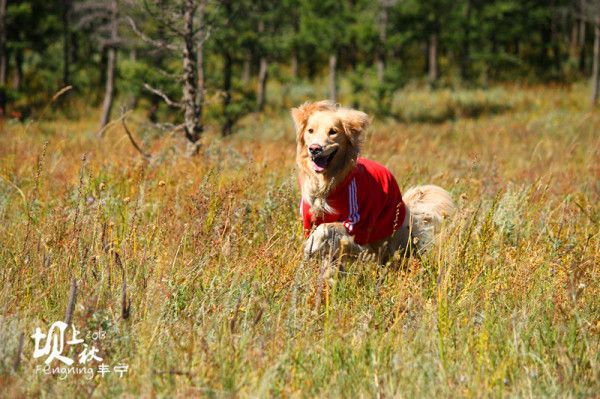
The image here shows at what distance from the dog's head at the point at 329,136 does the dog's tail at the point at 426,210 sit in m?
0.70

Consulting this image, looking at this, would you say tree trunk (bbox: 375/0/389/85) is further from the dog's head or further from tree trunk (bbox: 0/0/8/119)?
the dog's head

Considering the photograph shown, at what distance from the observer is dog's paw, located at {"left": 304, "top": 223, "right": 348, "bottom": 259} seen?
3953 millimetres

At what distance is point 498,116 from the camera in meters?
22.1

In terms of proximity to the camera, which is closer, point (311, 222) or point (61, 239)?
point (61, 239)

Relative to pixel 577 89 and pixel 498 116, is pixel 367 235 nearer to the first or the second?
pixel 498 116

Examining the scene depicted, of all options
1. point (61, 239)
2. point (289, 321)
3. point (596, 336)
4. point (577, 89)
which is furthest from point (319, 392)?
point (577, 89)

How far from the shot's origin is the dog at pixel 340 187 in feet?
13.6

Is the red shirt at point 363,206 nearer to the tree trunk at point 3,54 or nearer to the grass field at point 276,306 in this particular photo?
the grass field at point 276,306

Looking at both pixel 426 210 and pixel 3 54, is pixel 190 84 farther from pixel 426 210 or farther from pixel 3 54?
pixel 3 54

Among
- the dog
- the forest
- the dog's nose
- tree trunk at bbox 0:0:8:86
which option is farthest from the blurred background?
the dog's nose

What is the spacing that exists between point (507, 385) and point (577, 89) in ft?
87.6

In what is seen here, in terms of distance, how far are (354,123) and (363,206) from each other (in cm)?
59

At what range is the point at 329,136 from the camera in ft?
13.8

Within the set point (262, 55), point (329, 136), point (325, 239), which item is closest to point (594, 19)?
point (262, 55)
